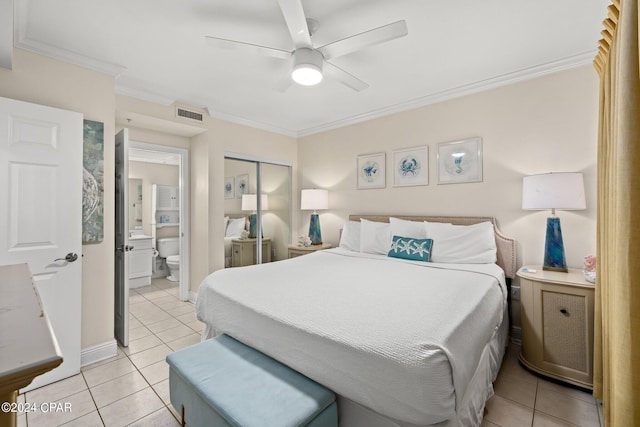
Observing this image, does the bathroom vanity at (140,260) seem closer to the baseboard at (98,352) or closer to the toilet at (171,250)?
the toilet at (171,250)

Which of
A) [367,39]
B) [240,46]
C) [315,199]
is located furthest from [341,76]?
[315,199]

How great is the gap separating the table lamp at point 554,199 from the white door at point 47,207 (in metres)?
3.77

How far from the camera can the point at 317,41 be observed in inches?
86.4

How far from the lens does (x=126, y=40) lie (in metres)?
2.19

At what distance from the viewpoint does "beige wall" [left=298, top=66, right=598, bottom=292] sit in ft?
7.95

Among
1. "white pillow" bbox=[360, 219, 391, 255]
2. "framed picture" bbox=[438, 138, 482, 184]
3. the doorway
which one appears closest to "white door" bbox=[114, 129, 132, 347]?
the doorway

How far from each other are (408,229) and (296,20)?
2312 millimetres

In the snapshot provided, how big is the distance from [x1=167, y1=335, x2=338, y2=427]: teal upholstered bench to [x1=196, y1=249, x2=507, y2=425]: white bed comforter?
69 mm

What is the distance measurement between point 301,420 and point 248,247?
333 cm

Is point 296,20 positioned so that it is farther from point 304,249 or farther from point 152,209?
point 152,209

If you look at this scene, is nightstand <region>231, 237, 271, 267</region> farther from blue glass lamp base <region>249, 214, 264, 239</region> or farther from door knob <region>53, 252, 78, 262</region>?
door knob <region>53, 252, 78, 262</region>

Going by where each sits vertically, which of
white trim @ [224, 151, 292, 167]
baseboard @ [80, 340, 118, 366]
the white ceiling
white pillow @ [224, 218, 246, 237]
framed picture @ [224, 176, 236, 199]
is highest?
the white ceiling

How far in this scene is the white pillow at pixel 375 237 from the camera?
329cm

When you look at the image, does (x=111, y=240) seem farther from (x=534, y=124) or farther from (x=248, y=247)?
(x=534, y=124)
